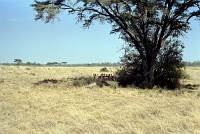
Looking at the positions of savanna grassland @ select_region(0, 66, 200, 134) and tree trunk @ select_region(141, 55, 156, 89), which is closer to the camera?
savanna grassland @ select_region(0, 66, 200, 134)

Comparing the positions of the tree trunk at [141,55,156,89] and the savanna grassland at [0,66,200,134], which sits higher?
the tree trunk at [141,55,156,89]

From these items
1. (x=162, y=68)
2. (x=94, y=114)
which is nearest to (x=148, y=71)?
(x=162, y=68)

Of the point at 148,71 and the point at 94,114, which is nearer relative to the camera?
the point at 94,114

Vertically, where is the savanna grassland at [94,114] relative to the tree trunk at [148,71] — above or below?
below

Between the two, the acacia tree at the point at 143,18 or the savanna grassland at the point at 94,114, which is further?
the acacia tree at the point at 143,18

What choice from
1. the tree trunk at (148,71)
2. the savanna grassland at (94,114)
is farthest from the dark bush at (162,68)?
the savanna grassland at (94,114)

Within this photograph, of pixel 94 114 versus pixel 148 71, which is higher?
pixel 148 71

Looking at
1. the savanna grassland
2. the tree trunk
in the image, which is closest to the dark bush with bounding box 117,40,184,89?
the tree trunk

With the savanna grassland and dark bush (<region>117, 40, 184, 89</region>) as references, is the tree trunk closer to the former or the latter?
dark bush (<region>117, 40, 184, 89</region>)

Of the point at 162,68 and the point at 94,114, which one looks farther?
the point at 162,68

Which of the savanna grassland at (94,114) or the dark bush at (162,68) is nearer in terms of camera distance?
the savanna grassland at (94,114)

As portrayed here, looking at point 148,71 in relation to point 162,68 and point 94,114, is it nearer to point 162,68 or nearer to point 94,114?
point 162,68

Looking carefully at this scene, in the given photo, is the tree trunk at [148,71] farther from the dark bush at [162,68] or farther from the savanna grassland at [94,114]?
the savanna grassland at [94,114]

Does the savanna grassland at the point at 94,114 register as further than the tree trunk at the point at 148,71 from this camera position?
No
